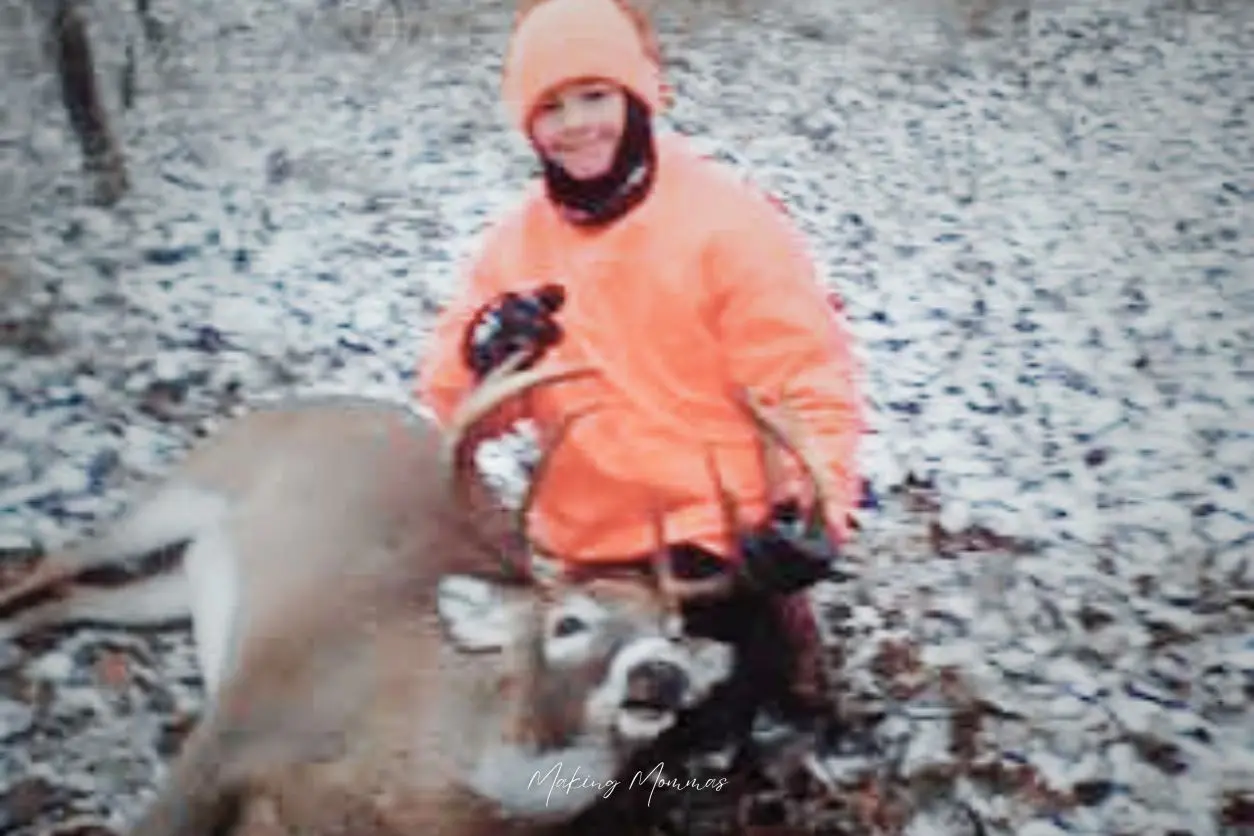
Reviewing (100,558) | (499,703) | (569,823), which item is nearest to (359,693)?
(499,703)

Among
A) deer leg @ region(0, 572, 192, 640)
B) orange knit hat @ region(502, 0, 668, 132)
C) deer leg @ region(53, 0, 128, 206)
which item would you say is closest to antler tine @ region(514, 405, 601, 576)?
orange knit hat @ region(502, 0, 668, 132)

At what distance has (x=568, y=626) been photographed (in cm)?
177

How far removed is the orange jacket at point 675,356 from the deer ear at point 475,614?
0.14 m

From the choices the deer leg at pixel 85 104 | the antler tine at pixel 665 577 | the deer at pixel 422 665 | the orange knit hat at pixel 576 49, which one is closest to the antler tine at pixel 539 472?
the deer at pixel 422 665

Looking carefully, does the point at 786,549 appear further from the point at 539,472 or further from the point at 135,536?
the point at 135,536

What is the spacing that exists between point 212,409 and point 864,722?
1030 mm

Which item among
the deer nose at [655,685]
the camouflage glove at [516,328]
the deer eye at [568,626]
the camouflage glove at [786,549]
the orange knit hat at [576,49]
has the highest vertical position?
the orange knit hat at [576,49]

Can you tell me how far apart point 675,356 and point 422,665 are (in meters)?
0.50

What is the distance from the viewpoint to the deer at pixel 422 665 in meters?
1.75

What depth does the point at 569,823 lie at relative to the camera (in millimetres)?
1805

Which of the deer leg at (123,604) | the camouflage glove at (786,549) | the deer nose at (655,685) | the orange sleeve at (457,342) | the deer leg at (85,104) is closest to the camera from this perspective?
the deer nose at (655,685)

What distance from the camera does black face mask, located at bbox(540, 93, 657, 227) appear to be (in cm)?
192

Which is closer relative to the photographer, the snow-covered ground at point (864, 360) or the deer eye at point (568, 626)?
the deer eye at point (568, 626)

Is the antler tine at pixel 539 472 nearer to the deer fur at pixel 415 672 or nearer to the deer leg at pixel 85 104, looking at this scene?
the deer fur at pixel 415 672
